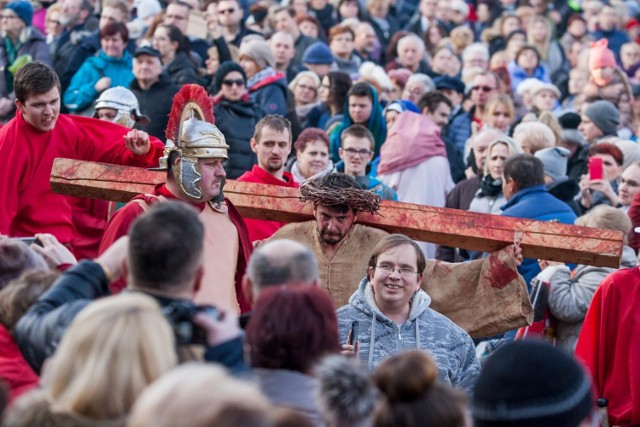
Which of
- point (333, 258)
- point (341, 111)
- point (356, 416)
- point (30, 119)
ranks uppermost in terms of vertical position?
point (341, 111)

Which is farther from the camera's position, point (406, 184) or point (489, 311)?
point (406, 184)

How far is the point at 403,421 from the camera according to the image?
399 cm

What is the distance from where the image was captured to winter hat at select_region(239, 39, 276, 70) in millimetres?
12328

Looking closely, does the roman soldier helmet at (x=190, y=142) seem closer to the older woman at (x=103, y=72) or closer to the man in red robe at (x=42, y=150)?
the man in red robe at (x=42, y=150)

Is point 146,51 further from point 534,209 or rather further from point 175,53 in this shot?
point 534,209

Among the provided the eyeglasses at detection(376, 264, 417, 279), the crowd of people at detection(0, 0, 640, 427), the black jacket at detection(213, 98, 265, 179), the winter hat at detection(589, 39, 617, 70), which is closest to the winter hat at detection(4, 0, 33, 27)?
the crowd of people at detection(0, 0, 640, 427)

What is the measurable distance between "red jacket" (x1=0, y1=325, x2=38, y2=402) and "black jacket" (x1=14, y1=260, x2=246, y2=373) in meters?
0.06

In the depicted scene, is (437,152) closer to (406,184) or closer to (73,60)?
(406,184)

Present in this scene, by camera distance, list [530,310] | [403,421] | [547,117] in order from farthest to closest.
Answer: [547,117], [530,310], [403,421]

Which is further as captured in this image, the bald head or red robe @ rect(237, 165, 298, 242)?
red robe @ rect(237, 165, 298, 242)

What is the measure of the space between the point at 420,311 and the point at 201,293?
1.20 metres

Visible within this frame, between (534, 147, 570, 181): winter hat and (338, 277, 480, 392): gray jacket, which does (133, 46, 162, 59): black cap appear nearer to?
(534, 147, 570, 181): winter hat

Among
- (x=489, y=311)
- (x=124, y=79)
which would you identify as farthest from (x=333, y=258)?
(x=124, y=79)

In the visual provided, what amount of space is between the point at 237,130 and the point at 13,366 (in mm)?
6003
